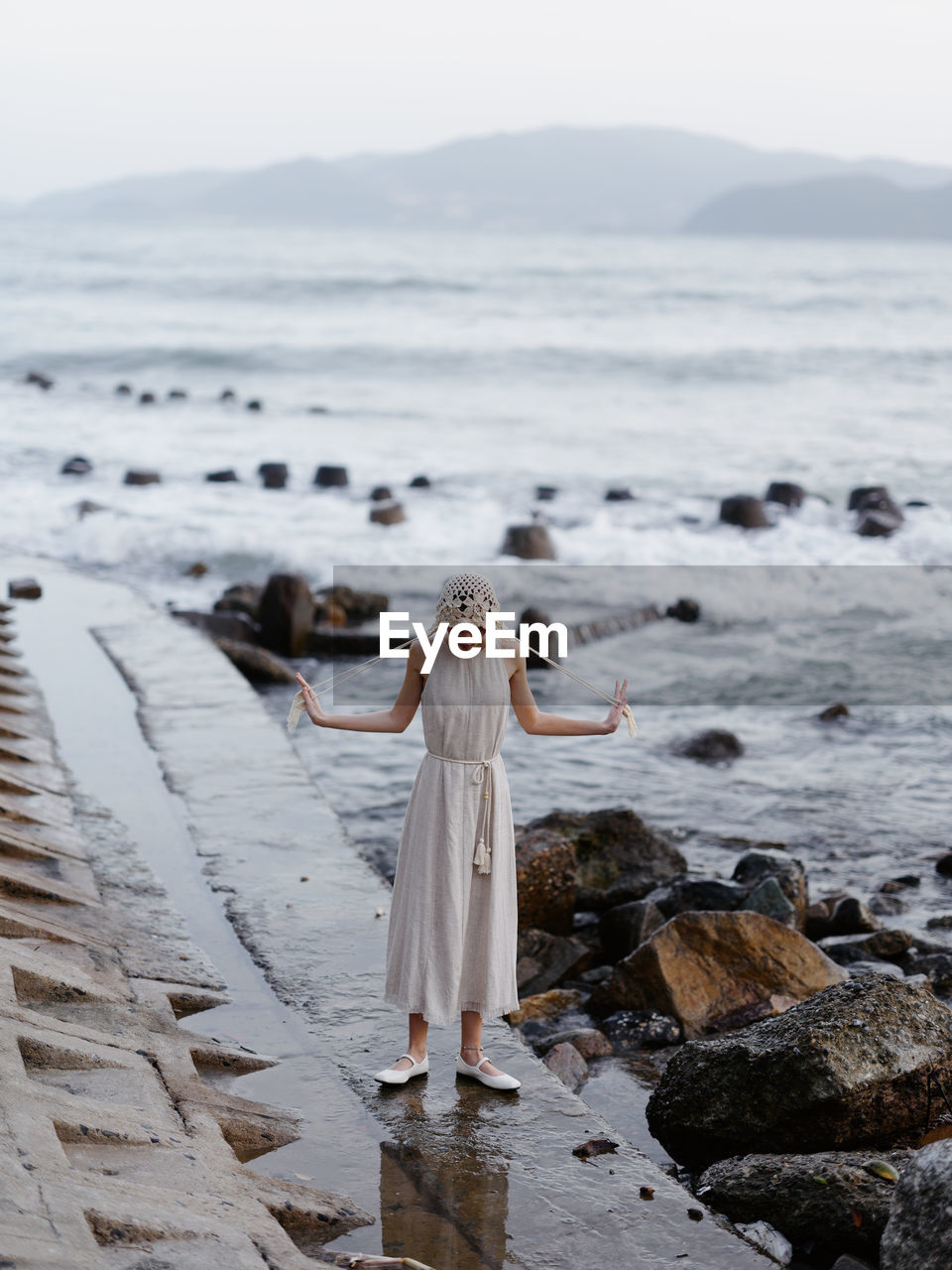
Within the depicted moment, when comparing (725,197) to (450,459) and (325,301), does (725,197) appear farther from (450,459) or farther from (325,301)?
(450,459)

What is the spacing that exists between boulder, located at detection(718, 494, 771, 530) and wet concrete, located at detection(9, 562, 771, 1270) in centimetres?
1358

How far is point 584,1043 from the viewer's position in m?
5.40

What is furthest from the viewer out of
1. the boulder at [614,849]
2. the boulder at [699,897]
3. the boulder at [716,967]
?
the boulder at [614,849]

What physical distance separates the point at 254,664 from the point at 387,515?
9.09 m

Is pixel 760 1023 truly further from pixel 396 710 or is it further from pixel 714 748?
pixel 714 748

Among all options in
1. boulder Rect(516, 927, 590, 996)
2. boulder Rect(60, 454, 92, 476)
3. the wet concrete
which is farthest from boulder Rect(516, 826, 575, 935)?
boulder Rect(60, 454, 92, 476)

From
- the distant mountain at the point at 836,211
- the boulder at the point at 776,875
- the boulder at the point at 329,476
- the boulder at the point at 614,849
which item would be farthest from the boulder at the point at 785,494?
the distant mountain at the point at 836,211

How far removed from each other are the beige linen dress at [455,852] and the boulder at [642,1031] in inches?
62.1

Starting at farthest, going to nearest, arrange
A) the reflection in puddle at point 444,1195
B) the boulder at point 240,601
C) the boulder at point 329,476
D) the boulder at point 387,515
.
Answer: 1. the boulder at point 329,476
2. the boulder at point 387,515
3. the boulder at point 240,601
4. the reflection in puddle at point 444,1195

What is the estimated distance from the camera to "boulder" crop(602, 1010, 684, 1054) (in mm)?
5508

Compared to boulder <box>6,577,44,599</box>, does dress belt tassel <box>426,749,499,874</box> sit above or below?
above

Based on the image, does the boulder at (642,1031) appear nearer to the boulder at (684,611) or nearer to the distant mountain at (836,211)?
the boulder at (684,611)

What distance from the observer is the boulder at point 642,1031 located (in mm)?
5508

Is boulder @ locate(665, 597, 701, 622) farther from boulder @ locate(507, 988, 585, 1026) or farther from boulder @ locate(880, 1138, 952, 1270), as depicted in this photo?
boulder @ locate(880, 1138, 952, 1270)
